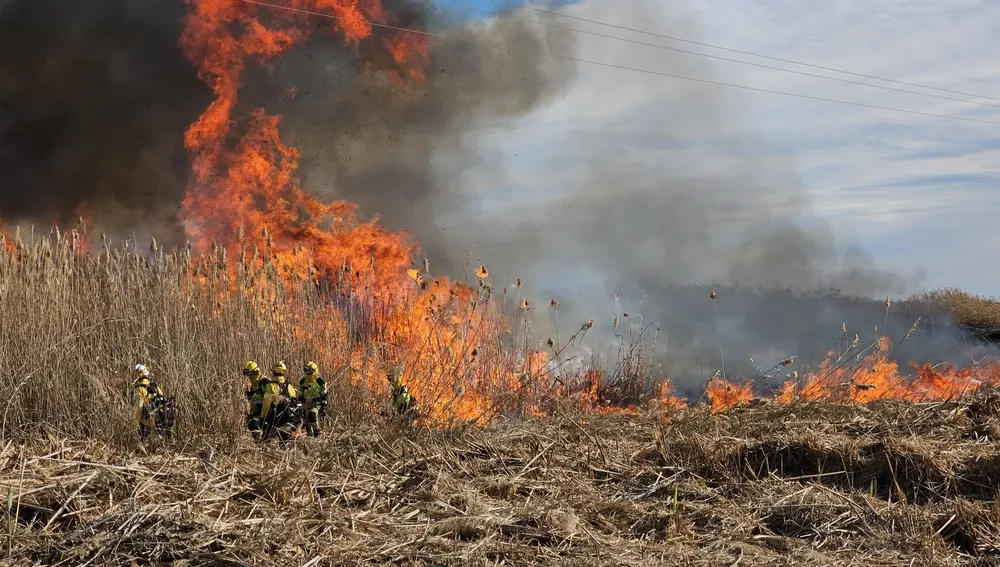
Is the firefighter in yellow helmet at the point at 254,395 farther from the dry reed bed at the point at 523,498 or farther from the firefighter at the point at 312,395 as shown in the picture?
the dry reed bed at the point at 523,498

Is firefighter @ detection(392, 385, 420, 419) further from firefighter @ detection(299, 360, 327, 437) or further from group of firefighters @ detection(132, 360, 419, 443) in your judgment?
firefighter @ detection(299, 360, 327, 437)

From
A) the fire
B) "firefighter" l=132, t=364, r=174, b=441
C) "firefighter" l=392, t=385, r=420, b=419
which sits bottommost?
the fire

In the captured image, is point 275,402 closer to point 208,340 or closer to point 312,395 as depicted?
point 312,395

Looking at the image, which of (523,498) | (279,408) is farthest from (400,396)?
(523,498)

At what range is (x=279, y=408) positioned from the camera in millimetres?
6293

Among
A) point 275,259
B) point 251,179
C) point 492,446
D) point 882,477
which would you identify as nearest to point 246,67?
point 251,179

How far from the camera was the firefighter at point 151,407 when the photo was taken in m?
5.45

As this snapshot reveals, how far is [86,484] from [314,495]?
3.45 feet

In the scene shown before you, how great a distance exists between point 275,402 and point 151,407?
85 cm

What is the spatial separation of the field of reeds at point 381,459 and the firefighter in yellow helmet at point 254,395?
0.48 ft

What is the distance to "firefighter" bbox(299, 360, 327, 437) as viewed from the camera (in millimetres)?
6199

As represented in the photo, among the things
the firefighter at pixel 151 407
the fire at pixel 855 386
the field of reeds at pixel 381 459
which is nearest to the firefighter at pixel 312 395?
the field of reeds at pixel 381 459

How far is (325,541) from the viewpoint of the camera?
11.6ft

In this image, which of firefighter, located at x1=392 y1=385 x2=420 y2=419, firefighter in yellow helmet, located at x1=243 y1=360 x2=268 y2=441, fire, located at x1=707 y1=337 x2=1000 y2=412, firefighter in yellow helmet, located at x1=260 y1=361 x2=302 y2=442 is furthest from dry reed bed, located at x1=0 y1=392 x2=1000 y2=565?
fire, located at x1=707 y1=337 x2=1000 y2=412
